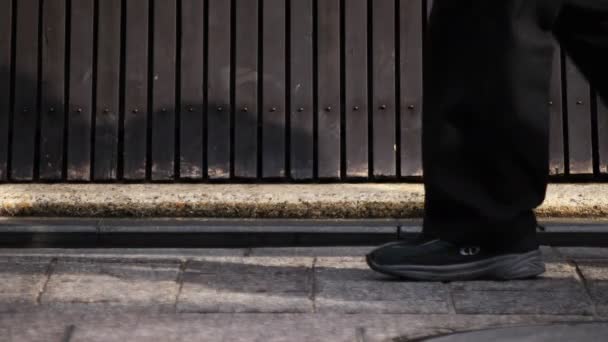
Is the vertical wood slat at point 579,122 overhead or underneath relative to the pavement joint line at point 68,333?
overhead

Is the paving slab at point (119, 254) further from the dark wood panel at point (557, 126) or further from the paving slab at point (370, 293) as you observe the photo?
the dark wood panel at point (557, 126)

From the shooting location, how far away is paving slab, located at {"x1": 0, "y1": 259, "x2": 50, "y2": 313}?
328 cm

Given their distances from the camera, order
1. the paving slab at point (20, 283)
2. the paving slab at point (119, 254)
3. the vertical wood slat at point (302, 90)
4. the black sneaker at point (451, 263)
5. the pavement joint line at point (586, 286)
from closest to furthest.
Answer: the pavement joint line at point (586, 286) < the paving slab at point (20, 283) < the black sneaker at point (451, 263) < the paving slab at point (119, 254) < the vertical wood slat at point (302, 90)

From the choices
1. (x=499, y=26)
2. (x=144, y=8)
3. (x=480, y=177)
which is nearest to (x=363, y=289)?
(x=480, y=177)

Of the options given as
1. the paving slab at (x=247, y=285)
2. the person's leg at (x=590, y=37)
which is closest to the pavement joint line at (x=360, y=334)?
the paving slab at (x=247, y=285)

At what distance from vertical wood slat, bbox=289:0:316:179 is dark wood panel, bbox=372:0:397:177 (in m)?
0.26

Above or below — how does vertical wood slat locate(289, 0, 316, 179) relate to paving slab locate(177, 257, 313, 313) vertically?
above

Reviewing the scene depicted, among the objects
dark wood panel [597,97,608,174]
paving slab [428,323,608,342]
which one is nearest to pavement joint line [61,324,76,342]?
paving slab [428,323,608,342]

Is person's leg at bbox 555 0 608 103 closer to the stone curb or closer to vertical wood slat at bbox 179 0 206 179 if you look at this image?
the stone curb

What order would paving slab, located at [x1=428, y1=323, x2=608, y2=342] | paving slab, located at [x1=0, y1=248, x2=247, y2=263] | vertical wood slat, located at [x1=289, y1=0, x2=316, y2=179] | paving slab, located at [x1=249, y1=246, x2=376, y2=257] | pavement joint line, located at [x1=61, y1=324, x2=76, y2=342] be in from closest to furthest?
paving slab, located at [x1=428, y1=323, x2=608, y2=342], pavement joint line, located at [x1=61, y1=324, x2=76, y2=342], paving slab, located at [x1=0, y1=248, x2=247, y2=263], paving slab, located at [x1=249, y1=246, x2=376, y2=257], vertical wood slat, located at [x1=289, y1=0, x2=316, y2=179]

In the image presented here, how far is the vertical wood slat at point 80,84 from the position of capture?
16.9ft

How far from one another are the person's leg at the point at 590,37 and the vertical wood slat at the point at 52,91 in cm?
253

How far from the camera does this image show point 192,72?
16.9ft

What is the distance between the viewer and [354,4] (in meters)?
5.15
